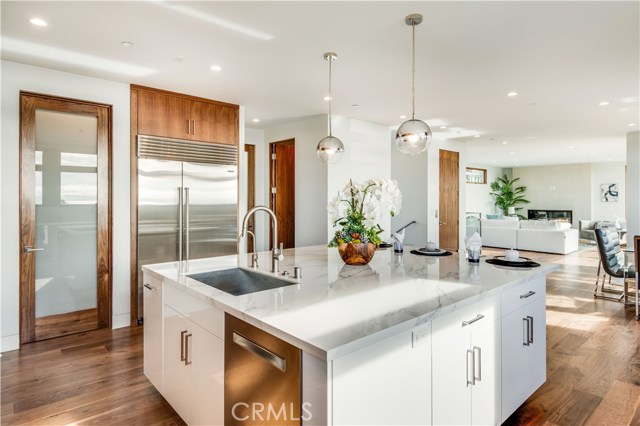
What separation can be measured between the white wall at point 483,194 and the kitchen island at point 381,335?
11441mm

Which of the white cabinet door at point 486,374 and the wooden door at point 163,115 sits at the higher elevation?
the wooden door at point 163,115

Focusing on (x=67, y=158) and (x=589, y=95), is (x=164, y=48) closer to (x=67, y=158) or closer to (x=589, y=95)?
(x=67, y=158)

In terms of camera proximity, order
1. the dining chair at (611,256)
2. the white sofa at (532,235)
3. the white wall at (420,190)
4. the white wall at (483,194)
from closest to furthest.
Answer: the dining chair at (611,256)
the white wall at (420,190)
the white sofa at (532,235)
the white wall at (483,194)

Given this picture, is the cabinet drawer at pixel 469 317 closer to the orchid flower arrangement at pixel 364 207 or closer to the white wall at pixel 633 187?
the orchid flower arrangement at pixel 364 207

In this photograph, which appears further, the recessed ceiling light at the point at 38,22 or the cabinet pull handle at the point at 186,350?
the recessed ceiling light at the point at 38,22

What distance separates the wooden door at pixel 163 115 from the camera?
158 inches

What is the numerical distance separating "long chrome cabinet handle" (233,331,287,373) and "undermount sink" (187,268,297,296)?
1.96ft

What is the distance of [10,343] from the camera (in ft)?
10.6

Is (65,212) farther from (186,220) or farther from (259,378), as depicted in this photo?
(259,378)

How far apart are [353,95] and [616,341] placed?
355cm

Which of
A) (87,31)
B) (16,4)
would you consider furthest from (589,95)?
(16,4)

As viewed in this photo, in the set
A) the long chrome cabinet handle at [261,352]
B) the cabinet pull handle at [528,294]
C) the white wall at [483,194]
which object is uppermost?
the white wall at [483,194]

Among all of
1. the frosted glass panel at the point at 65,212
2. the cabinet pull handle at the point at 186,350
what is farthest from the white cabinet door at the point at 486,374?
the frosted glass panel at the point at 65,212

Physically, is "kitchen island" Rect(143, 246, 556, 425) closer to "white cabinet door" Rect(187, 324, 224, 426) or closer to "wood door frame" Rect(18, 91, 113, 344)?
"white cabinet door" Rect(187, 324, 224, 426)
